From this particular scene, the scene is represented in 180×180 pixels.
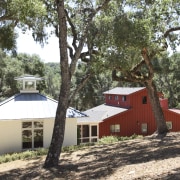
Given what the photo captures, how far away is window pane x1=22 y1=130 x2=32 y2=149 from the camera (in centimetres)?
2105

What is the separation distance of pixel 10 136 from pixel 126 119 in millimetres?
16025

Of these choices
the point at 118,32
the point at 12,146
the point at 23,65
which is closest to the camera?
the point at 118,32

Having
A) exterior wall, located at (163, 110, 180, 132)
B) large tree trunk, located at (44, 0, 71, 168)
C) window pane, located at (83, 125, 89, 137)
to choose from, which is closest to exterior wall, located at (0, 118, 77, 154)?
large tree trunk, located at (44, 0, 71, 168)

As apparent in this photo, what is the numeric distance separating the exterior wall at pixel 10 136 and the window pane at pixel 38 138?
1.11 meters

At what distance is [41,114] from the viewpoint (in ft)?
68.4

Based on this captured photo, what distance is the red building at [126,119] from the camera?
104ft

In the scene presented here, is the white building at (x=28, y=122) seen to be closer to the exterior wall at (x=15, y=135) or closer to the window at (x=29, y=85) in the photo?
the exterior wall at (x=15, y=135)

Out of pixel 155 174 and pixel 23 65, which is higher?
pixel 23 65

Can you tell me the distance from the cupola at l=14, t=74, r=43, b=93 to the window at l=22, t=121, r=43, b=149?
2758 millimetres

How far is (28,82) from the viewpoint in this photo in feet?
77.0

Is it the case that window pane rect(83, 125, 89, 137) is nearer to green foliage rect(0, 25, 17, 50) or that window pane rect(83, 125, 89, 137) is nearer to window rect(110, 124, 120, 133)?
window rect(110, 124, 120, 133)

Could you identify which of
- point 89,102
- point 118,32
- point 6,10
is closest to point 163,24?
point 118,32

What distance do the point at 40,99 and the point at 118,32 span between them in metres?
11.4

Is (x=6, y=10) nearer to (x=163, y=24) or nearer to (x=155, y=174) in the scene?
(x=155, y=174)
